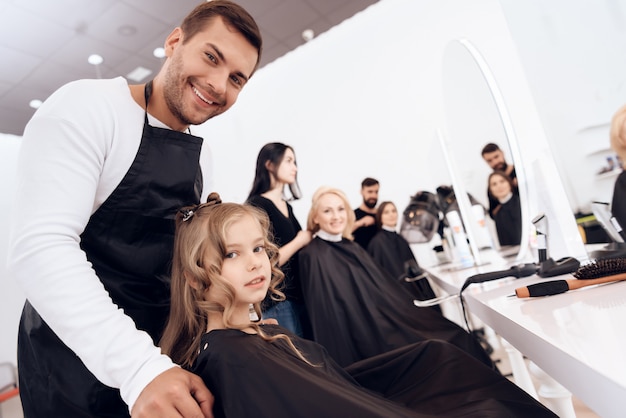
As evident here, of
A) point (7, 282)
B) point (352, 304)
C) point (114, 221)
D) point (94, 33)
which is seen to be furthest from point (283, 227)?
point (7, 282)

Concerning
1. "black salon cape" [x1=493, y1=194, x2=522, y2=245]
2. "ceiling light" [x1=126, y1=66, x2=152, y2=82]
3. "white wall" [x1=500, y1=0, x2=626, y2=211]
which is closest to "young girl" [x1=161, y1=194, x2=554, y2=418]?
"black salon cape" [x1=493, y1=194, x2=522, y2=245]

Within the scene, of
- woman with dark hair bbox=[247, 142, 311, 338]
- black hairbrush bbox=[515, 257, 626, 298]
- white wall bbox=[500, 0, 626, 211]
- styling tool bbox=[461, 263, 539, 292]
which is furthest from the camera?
white wall bbox=[500, 0, 626, 211]

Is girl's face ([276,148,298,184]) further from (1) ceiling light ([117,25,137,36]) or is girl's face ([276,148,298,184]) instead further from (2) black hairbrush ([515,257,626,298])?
(1) ceiling light ([117,25,137,36])

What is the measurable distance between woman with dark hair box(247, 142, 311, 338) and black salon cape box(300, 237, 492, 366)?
93mm

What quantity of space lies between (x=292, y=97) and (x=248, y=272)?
12.7ft

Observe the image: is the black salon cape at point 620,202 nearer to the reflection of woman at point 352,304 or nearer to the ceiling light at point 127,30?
the reflection of woman at point 352,304

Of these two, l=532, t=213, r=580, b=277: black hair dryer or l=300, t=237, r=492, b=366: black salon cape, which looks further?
l=300, t=237, r=492, b=366: black salon cape

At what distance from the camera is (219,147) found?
5098 millimetres

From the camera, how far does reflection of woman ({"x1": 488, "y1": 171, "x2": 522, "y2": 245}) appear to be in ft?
9.29

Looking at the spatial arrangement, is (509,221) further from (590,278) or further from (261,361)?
(261,361)

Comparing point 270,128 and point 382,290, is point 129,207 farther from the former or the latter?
point 270,128

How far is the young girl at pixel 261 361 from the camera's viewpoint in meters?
0.75

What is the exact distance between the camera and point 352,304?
200cm

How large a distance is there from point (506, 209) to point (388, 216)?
1.00m
